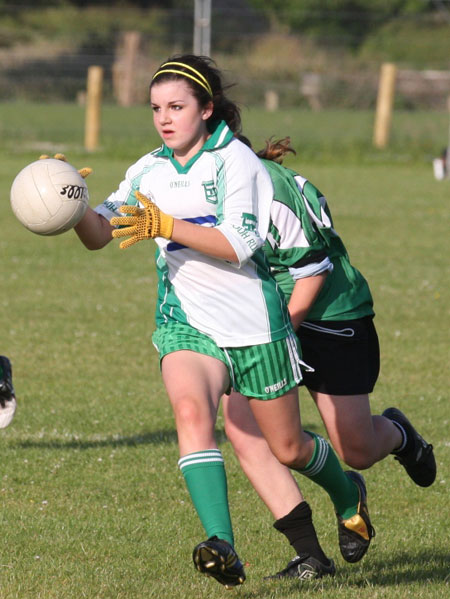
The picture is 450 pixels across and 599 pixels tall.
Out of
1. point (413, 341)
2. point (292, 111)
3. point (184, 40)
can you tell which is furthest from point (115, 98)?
point (413, 341)

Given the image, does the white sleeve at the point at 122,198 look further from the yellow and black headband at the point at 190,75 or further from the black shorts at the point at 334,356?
the black shorts at the point at 334,356

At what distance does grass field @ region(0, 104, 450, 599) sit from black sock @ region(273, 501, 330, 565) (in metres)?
0.15

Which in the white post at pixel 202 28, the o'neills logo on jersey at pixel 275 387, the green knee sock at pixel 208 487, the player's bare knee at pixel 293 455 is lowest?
the white post at pixel 202 28

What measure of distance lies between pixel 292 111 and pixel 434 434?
26637 millimetres

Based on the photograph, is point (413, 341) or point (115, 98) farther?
point (115, 98)

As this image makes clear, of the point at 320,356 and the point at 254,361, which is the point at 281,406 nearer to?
the point at 254,361

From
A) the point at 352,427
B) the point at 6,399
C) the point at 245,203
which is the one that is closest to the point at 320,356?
the point at 352,427

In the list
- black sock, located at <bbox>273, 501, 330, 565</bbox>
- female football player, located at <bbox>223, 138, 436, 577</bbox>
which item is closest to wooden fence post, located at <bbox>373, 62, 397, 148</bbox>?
female football player, located at <bbox>223, 138, 436, 577</bbox>

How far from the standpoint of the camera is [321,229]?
4852 mm

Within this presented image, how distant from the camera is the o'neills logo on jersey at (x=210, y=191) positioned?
4.17 m

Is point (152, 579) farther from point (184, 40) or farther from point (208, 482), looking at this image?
point (184, 40)

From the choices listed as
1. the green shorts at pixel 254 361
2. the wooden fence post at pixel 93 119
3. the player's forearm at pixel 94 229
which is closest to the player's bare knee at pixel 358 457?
the green shorts at pixel 254 361

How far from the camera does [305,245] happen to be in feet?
15.6

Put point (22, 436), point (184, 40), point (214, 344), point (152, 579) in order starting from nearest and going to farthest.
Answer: point (214, 344)
point (152, 579)
point (22, 436)
point (184, 40)
